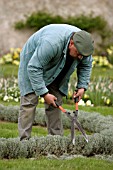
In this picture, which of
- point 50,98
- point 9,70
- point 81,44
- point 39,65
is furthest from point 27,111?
point 9,70

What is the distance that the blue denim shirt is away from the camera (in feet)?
19.0

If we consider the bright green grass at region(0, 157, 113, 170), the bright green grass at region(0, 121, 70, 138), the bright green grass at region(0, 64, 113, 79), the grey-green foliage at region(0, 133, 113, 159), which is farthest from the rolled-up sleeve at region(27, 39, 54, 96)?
the bright green grass at region(0, 64, 113, 79)

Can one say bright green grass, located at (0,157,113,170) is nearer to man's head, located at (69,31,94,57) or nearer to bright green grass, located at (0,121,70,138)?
man's head, located at (69,31,94,57)

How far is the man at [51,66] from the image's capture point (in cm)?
578

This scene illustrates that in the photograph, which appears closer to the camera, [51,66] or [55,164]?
[55,164]

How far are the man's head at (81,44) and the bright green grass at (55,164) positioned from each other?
1138 mm

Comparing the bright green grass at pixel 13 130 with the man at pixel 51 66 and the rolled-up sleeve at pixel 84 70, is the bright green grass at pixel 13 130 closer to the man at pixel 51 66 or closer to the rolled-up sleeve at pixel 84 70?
the man at pixel 51 66

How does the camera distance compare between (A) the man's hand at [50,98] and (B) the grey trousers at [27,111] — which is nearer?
(A) the man's hand at [50,98]

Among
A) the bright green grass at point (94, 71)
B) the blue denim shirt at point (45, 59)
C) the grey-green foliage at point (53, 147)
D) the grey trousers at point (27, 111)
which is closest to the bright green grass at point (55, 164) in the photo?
the grey-green foliage at point (53, 147)

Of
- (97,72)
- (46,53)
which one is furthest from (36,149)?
(97,72)

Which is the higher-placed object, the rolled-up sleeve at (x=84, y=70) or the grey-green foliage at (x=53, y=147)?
the rolled-up sleeve at (x=84, y=70)

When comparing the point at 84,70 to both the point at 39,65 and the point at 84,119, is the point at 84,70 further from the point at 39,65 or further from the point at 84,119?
the point at 84,119

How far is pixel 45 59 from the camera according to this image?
5.80 meters

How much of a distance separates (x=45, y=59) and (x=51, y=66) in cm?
28
